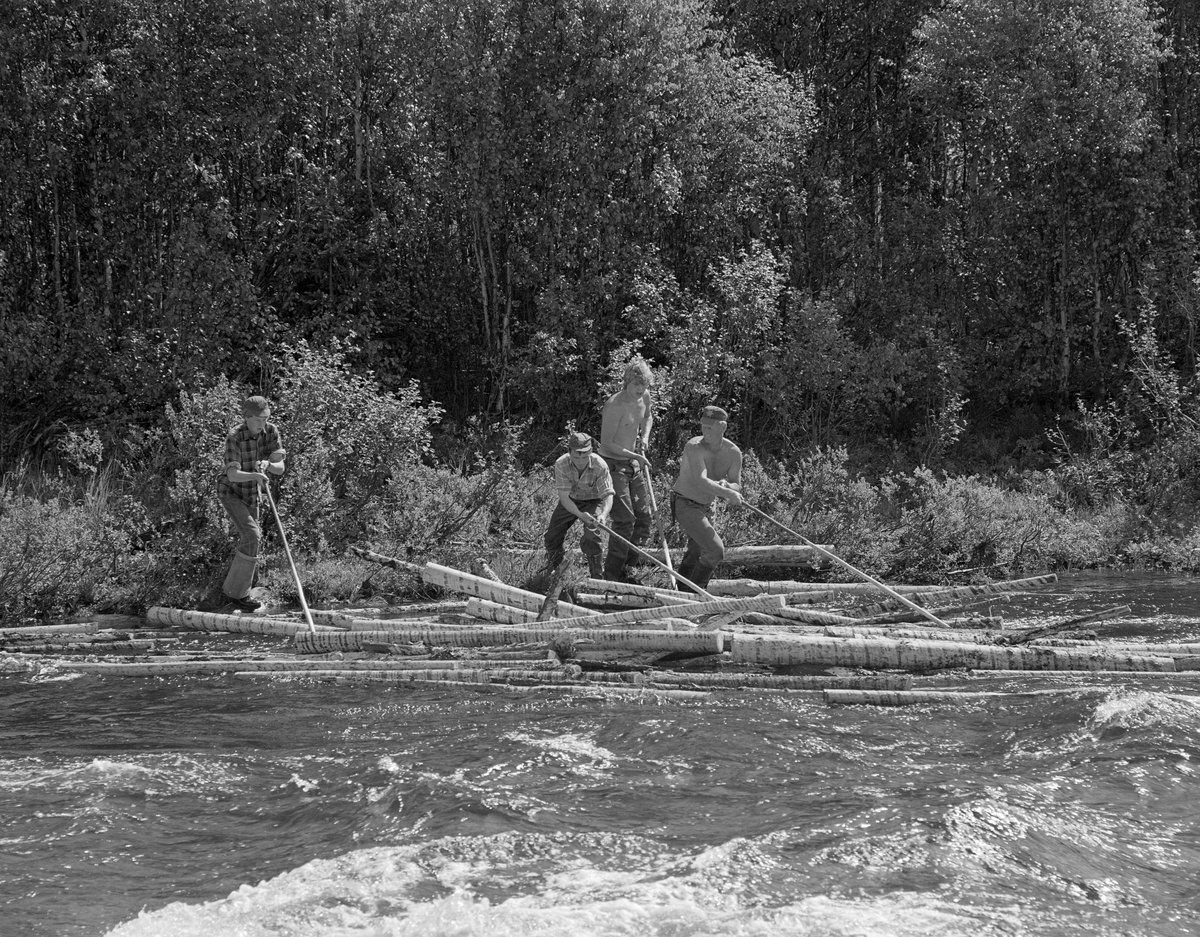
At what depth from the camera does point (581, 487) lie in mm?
11344

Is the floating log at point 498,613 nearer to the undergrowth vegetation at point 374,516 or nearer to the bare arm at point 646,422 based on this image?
the undergrowth vegetation at point 374,516

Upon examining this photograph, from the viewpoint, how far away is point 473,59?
19.6m

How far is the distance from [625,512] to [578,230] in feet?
31.0

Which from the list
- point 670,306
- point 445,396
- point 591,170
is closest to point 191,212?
point 445,396

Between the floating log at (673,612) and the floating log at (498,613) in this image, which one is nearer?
the floating log at (673,612)

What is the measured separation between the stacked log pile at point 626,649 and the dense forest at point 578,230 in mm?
7566

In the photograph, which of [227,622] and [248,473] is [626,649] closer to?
[227,622]

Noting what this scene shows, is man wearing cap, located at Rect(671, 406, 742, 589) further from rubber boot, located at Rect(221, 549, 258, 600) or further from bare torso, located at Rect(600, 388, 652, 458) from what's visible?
rubber boot, located at Rect(221, 549, 258, 600)

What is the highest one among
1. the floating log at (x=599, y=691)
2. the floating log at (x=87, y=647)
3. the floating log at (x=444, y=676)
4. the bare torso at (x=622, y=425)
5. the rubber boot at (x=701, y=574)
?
the bare torso at (x=622, y=425)

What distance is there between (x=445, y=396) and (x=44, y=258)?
6.92 metres

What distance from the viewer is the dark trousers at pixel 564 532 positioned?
11.5m

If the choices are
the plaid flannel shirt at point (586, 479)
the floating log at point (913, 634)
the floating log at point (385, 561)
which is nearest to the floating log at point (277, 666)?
the floating log at point (913, 634)

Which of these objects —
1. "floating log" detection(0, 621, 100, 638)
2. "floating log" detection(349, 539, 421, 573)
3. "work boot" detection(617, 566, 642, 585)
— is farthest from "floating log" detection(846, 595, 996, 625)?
"floating log" detection(0, 621, 100, 638)

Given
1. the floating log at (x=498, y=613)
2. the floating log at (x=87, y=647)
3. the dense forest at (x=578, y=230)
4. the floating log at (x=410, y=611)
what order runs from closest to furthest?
1. the floating log at (x=87, y=647)
2. the floating log at (x=498, y=613)
3. the floating log at (x=410, y=611)
4. the dense forest at (x=578, y=230)
